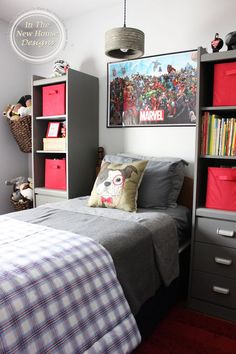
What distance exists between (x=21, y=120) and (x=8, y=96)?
457mm

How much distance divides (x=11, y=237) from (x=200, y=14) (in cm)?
219

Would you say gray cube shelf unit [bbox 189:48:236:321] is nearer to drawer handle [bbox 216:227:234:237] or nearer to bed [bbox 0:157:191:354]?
drawer handle [bbox 216:227:234:237]

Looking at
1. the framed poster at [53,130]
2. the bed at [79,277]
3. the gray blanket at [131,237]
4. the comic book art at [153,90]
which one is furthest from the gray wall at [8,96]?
the bed at [79,277]

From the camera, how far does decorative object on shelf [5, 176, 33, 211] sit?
317cm

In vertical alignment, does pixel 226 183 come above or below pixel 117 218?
above

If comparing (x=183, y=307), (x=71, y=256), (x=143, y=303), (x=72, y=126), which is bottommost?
(x=183, y=307)

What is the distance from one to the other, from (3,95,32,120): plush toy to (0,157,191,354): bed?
1513 millimetres

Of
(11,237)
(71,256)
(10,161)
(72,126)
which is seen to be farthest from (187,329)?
(10,161)

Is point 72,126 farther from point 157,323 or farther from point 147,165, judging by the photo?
point 157,323

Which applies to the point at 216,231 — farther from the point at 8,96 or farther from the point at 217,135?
the point at 8,96

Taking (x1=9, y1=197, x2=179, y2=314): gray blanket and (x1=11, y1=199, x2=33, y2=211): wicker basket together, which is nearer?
(x1=9, y1=197, x2=179, y2=314): gray blanket

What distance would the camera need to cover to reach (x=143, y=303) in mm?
1632

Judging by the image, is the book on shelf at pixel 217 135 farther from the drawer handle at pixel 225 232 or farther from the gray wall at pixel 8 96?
the gray wall at pixel 8 96

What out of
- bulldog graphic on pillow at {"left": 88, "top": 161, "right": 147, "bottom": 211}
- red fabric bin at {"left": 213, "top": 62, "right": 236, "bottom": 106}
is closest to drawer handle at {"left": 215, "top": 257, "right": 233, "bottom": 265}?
bulldog graphic on pillow at {"left": 88, "top": 161, "right": 147, "bottom": 211}
